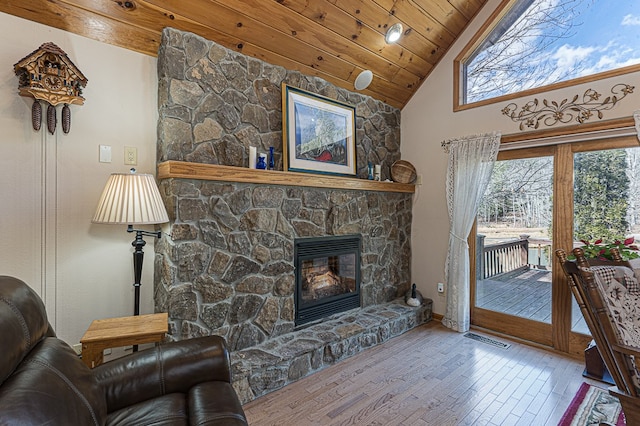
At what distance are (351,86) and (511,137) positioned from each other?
176 cm

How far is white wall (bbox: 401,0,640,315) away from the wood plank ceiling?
5.6 inches

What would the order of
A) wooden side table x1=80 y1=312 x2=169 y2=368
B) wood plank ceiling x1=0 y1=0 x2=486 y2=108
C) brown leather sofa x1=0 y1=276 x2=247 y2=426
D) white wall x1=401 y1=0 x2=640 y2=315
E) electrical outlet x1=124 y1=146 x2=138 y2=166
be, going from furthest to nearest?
white wall x1=401 y1=0 x2=640 y2=315, electrical outlet x1=124 y1=146 x2=138 y2=166, wood plank ceiling x1=0 y1=0 x2=486 y2=108, wooden side table x1=80 y1=312 x2=169 y2=368, brown leather sofa x1=0 y1=276 x2=247 y2=426

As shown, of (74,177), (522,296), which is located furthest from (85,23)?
(522,296)

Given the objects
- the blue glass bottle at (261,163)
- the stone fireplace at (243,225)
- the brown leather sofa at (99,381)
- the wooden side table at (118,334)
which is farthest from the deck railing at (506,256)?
the wooden side table at (118,334)

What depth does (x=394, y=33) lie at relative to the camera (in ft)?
9.67

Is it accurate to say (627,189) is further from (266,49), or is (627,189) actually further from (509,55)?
(266,49)

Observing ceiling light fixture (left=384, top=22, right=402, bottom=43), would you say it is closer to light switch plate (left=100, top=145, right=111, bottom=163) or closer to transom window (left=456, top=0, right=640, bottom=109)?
transom window (left=456, top=0, right=640, bottom=109)

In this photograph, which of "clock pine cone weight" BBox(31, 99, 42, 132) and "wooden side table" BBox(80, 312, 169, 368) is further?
"clock pine cone weight" BBox(31, 99, 42, 132)

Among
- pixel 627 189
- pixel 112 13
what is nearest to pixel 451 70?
pixel 627 189

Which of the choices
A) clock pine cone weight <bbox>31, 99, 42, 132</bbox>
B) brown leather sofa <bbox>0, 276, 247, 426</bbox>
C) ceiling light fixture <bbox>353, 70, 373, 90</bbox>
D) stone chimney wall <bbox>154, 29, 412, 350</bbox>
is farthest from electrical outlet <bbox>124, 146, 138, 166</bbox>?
ceiling light fixture <bbox>353, 70, 373, 90</bbox>

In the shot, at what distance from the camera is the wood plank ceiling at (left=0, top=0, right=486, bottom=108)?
207 centimetres

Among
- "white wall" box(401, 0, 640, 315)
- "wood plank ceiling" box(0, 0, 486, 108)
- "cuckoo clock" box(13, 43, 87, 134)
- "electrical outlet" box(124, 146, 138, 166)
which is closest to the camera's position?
"cuckoo clock" box(13, 43, 87, 134)

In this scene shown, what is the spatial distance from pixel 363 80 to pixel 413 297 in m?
2.54

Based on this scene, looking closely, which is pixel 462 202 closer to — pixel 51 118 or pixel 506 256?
pixel 506 256
